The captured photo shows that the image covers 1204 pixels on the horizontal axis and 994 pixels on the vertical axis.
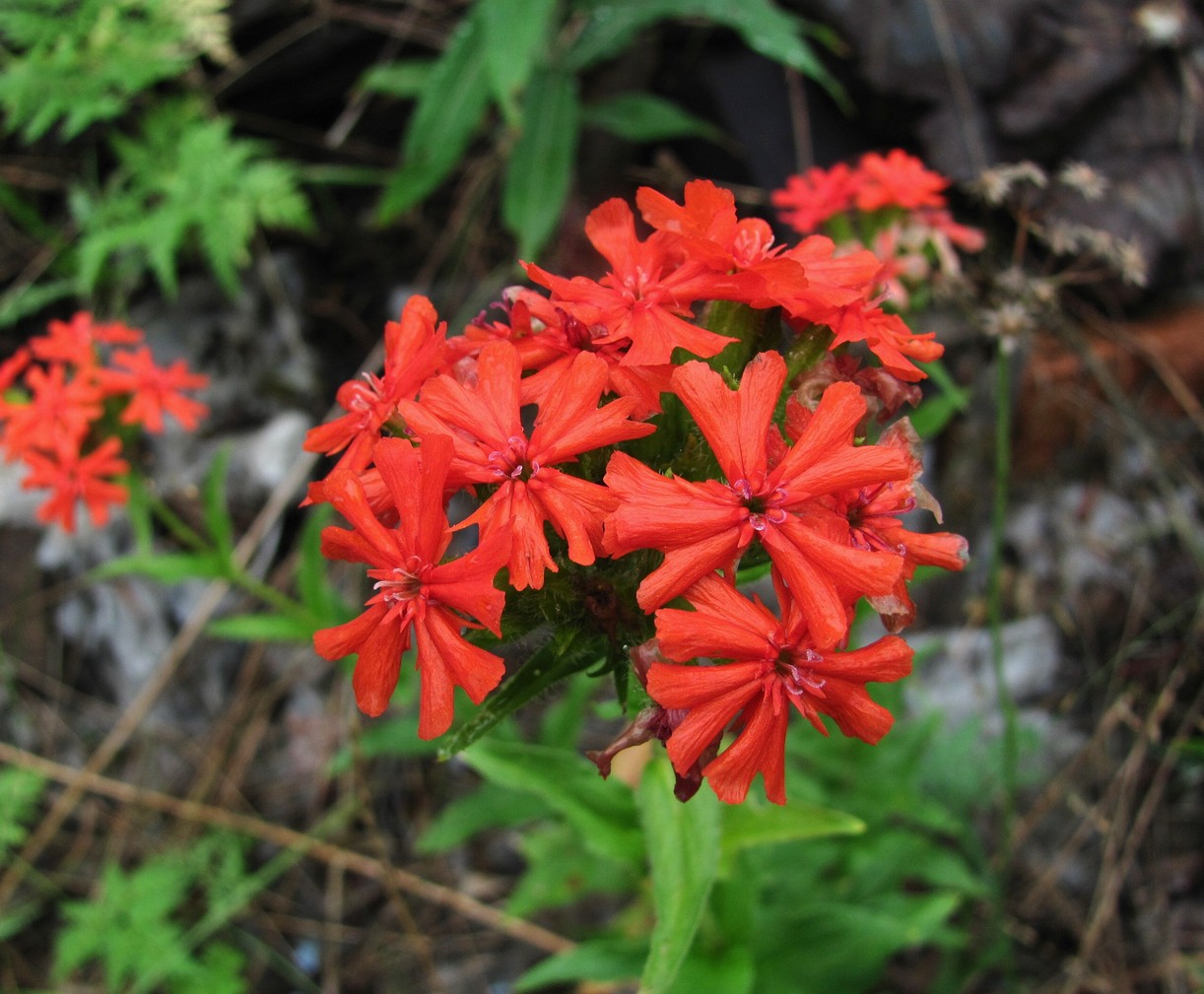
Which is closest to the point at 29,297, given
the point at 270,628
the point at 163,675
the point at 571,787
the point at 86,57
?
the point at 86,57

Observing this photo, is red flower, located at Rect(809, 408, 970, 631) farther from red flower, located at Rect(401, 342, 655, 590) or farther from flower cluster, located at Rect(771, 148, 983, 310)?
flower cluster, located at Rect(771, 148, 983, 310)

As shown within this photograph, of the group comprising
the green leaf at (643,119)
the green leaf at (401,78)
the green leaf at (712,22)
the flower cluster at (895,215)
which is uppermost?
the green leaf at (712,22)

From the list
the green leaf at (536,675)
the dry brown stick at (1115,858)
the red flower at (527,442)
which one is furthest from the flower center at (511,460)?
the dry brown stick at (1115,858)

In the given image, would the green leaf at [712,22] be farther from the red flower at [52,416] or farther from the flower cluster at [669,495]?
the red flower at [52,416]

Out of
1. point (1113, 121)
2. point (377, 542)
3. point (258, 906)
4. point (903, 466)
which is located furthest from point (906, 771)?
point (1113, 121)

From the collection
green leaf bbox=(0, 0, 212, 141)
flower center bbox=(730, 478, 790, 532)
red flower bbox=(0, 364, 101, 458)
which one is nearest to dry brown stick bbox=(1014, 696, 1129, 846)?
flower center bbox=(730, 478, 790, 532)

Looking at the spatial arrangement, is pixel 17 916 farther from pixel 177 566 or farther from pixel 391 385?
pixel 391 385

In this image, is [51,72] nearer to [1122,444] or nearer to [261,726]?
[261,726]

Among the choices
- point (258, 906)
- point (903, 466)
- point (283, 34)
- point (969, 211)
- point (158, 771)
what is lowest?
point (258, 906)
